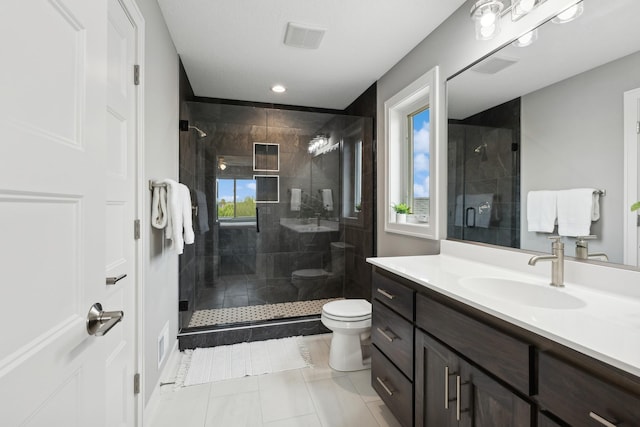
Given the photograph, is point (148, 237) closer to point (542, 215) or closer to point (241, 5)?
point (241, 5)

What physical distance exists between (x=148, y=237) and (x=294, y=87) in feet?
6.85

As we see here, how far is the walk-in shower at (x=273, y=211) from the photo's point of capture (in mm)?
2957

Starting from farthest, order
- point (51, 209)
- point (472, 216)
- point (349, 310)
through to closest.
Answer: point (349, 310) → point (472, 216) → point (51, 209)

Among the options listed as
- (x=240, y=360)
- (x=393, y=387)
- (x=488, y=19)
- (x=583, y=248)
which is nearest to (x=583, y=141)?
(x=583, y=248)

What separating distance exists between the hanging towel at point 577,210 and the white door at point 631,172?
0.10 metres

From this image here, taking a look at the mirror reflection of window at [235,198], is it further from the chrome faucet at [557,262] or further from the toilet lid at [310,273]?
the chrome faucet at [557,262]

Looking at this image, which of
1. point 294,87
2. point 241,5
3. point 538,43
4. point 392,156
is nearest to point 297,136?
point 294,87

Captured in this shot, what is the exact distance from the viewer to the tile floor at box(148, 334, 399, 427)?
1.64 m

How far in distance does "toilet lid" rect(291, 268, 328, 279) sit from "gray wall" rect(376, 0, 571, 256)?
819mm

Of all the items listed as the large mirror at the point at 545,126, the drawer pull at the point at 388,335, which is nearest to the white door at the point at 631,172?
the large mirror at the point at 545,126

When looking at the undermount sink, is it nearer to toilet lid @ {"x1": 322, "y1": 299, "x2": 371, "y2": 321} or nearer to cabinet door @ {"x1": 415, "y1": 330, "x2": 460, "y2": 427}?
cabinet door @ {"x1": 415, "y1": 330, "x2": 460, "y2": 427}

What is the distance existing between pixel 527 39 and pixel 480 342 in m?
1.42

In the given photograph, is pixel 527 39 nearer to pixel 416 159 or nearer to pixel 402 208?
pixel 416 159

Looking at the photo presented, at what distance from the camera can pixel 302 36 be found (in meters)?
2.11
